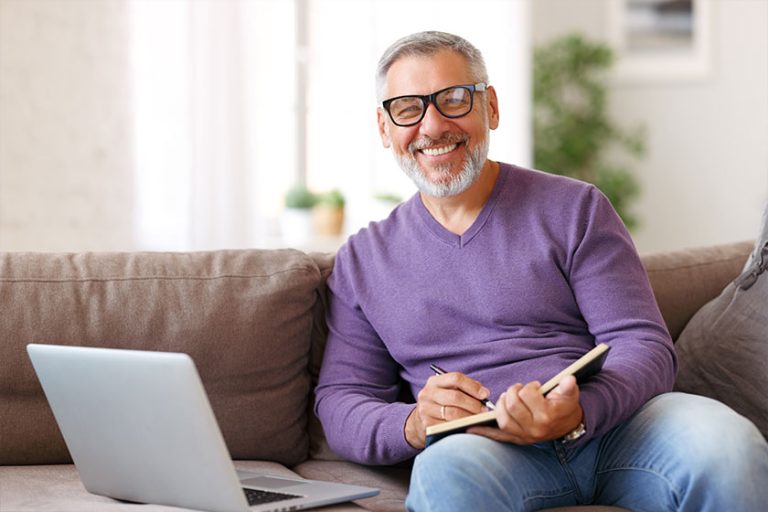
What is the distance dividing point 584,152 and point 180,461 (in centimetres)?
453

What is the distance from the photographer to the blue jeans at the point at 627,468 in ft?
5.16

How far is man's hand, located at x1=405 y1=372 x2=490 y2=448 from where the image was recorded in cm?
171

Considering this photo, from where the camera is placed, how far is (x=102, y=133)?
3.71 metres

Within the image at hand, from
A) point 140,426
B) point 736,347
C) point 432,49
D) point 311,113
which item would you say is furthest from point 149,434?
point 311,113

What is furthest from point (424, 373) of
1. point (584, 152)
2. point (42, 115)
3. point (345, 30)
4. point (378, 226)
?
point (584, 152)

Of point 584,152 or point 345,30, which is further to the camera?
point 584,152

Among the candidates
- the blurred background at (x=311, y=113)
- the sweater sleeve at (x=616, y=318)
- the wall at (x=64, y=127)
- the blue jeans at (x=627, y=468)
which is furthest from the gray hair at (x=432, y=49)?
the wall at (x=64, y=127)

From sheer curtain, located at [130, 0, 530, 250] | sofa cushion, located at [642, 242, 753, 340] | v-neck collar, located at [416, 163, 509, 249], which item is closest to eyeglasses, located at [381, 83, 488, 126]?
v-neck collar, located at [416, 163, 509, 249]

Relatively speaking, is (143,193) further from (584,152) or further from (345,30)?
(584,152)

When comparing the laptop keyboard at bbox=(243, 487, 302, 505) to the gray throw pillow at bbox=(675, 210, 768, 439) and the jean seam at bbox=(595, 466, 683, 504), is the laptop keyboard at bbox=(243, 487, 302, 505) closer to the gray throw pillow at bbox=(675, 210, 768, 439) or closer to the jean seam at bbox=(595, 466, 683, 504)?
the jean seam at bbox=(595, 466, 683, 504)

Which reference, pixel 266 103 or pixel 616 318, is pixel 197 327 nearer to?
pixel 616 318

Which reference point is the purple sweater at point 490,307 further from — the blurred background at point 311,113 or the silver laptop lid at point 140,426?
the blurred background at point 311,113

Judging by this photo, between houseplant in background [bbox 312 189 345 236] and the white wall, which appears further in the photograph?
houseplant in background [bbox 312 189 345 236]

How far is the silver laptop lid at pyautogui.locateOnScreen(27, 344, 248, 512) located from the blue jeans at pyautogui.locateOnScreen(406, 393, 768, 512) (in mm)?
305
